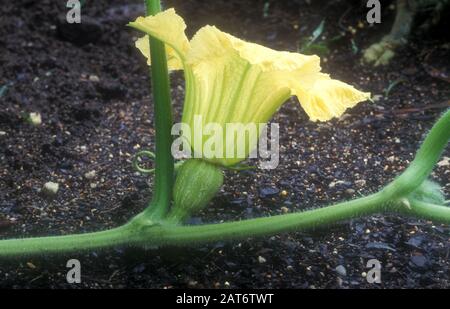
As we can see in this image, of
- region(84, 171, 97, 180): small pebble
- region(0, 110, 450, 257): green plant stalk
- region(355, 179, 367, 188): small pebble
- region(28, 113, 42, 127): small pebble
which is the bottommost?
region(0, 110, 450, 257): green plant stalk

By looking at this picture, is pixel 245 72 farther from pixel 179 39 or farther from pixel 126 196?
pixel 126 196

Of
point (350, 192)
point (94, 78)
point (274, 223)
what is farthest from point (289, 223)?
point (94, 78)

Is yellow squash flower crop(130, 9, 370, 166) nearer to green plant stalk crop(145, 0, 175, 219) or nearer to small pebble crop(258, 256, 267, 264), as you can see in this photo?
green plant stalk crop(145, 0, 175, 219)

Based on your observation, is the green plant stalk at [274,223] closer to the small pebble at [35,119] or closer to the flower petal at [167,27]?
the flower petal at [167,27]

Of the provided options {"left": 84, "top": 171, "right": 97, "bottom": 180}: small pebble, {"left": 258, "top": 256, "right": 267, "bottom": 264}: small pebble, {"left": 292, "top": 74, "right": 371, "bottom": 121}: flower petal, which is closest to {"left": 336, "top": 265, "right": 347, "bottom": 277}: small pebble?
{"left": 258, "top": 256, "right": 267, "bottom": 264}: small pebble

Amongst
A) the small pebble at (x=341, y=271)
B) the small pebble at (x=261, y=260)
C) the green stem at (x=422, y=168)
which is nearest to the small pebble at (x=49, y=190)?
the small pebble at (x=261, y=260)

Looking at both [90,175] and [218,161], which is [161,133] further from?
[90,175]

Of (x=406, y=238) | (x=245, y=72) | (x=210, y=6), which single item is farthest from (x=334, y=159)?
(x=210, y=6)
